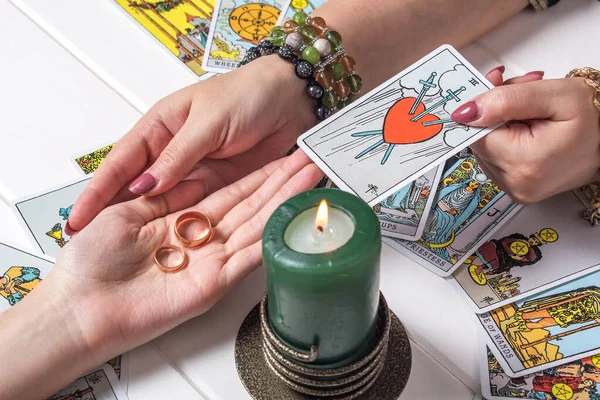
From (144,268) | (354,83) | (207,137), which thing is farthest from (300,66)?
(144,268)

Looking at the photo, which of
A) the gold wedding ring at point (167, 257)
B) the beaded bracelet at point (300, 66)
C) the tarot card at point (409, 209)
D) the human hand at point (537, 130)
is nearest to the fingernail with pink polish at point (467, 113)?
the human hand at point (537, 130)

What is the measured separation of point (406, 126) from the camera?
1018mm

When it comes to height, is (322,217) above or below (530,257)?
above

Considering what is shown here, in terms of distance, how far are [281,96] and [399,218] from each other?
0.98 ft

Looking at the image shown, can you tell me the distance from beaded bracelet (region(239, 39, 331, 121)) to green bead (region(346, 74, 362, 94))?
0.19ft

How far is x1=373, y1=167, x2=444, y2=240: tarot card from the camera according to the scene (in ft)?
3.46

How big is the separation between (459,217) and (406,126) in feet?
0.63

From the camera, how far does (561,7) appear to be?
1406mm

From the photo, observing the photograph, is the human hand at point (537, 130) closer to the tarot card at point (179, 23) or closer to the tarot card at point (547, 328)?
the tarot card at point (547, 328)

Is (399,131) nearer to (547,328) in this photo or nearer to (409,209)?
(409,209)

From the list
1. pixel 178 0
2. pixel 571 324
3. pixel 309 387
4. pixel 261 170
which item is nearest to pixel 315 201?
pixel 309 387

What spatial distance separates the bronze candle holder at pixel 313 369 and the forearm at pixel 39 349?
0.23 metres

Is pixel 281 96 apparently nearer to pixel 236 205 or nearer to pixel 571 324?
pixel 236 205

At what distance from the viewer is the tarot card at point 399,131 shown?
3.20 feet
